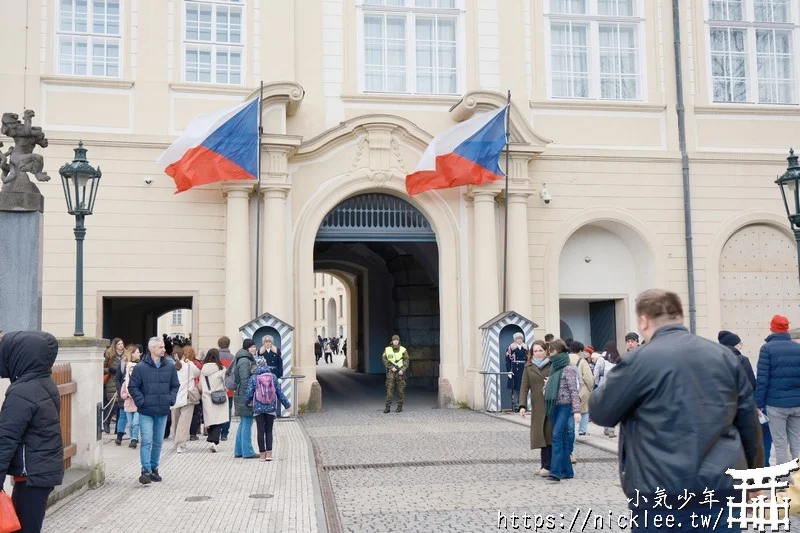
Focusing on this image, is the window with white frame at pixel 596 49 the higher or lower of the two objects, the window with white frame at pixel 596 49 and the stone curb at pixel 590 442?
the higher

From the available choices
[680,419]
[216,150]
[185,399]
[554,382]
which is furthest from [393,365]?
[680,419]

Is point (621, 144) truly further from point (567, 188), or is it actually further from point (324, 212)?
point (324, 212)

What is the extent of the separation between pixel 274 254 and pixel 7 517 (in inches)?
483

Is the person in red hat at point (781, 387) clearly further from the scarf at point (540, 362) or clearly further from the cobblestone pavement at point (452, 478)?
the scarf at point (540, 362)

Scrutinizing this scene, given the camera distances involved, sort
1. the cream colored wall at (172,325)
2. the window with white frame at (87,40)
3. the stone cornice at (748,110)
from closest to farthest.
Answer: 1. the window with white frame at (87,40)
2. the stone cornice at (748,110)
3. the cream colored wall at (172,325)

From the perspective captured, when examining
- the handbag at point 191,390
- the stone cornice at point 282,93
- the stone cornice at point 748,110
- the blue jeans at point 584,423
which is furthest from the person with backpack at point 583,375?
the stone cornice at point 748,110

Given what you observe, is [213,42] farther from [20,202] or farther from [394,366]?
[20,202]

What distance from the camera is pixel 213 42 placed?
17.4 metres

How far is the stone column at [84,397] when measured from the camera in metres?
8.84

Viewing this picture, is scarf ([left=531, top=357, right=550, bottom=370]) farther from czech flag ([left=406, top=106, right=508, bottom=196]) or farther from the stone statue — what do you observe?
czech flag ([left=406, top=106, right=508, bottom=196])

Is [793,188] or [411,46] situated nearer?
[793,188]

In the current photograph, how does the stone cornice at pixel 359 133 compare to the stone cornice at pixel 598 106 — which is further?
the stone cornice at pixel 598 106

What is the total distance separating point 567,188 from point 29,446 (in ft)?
48.9

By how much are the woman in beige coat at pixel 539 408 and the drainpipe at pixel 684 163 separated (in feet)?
31.1
